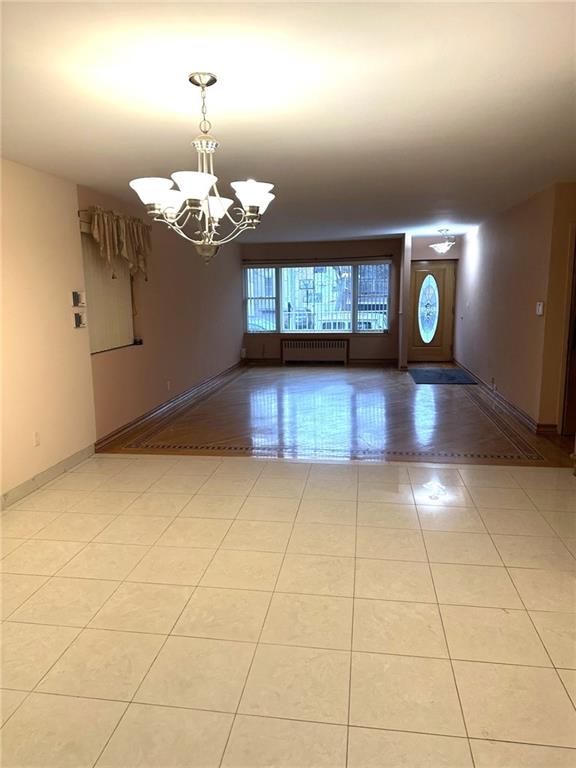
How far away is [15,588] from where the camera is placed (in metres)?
2.44

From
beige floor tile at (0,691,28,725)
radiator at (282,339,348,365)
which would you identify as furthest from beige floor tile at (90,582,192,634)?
radiator at (282,339,348,365)

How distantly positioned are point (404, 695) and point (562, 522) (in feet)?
6.02

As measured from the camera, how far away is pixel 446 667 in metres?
1.88

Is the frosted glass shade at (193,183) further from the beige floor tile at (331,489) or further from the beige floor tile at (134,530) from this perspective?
the beige floor tile at (331,489)

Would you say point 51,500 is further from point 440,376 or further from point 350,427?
Answer: point 440,376

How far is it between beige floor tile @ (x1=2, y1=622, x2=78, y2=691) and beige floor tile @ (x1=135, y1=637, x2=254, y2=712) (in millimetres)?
433

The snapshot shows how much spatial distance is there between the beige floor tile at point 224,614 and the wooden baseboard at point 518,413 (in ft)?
12.2

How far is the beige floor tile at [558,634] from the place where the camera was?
1.92 m

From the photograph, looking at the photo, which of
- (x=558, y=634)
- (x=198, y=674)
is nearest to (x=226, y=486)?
(x=198, y=674)

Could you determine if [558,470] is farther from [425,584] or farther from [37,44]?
[37,44]

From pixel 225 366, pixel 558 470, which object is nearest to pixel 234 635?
pixel 558 470

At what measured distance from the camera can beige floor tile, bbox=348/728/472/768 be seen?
1502 mm

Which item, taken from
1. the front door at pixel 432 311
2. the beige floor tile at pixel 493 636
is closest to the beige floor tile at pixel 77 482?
the beige floor tile at pixel 493 636

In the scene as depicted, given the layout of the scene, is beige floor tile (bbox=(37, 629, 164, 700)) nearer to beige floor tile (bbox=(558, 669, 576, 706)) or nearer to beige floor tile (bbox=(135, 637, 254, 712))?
beige floor tile (bbox=(135, 637, 254, 712))
